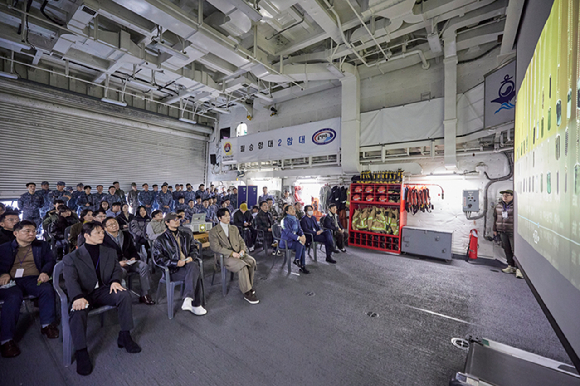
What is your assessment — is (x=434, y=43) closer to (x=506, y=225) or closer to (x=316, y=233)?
(x=506, y=225)

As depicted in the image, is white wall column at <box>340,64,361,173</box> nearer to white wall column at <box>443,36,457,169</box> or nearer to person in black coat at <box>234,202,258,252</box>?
white wall column at <box>443,36,457,169</box>

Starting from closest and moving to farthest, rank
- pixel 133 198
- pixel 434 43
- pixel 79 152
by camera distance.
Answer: pixel 434 43 < pixel 79 152 < pixel 133 198

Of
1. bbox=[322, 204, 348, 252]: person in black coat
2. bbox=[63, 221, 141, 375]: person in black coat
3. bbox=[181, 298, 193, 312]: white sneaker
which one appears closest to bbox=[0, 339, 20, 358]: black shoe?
bbox=[63, 221, 141, 375]: person in black coat

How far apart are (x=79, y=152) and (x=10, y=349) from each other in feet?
25.2

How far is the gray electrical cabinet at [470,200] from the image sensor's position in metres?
5.72

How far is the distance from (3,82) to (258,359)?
9.72m

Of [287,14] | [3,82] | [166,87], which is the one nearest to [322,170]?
[287,14]

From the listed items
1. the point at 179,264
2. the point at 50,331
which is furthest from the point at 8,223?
the point at 179,264

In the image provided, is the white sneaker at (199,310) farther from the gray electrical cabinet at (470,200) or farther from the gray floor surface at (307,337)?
the gray electrical cabinet at (470,200)

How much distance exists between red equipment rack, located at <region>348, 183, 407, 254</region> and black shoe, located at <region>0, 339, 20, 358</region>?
644 cm

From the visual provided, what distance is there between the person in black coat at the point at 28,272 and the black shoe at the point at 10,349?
134mm

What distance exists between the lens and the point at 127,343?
2.28 metres

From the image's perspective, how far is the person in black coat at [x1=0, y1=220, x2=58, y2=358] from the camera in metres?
2.40

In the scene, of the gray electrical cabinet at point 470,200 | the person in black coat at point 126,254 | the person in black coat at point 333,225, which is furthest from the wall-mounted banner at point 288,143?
the person in black coat at point 126,254
